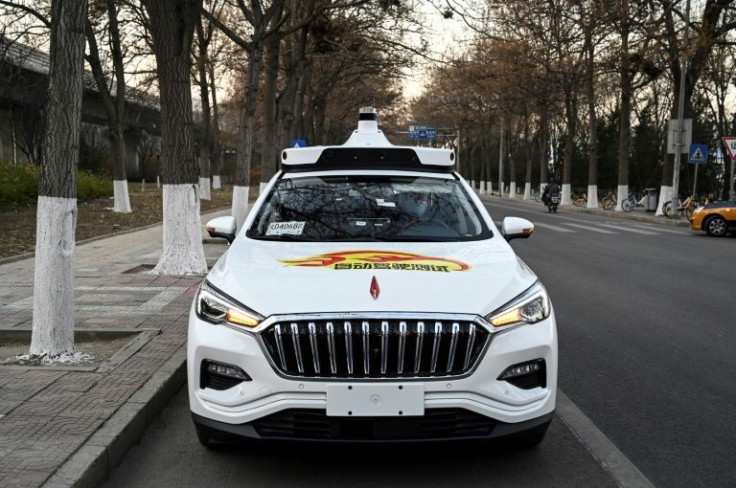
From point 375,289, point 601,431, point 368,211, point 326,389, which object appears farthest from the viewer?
point 368,211

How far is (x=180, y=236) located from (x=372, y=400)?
7.70 metres

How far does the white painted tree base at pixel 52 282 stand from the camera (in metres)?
5.77

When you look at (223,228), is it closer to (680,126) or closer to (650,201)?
(680,126)

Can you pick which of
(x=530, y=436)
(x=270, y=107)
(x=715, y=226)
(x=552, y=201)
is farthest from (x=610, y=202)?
(x=530, y=436)

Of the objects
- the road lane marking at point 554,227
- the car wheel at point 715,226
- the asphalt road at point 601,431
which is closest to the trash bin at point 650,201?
the road lane marking at point 554,227

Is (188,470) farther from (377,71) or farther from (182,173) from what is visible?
(377,71)

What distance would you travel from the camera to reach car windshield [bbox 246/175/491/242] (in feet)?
16.2

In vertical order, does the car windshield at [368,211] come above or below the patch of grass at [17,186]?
above

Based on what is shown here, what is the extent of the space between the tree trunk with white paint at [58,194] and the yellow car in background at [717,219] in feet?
58.7

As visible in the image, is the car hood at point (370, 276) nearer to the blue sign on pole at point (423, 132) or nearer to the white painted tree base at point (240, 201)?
the white painted tree base at point (240, 201)

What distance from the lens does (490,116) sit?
177 ft

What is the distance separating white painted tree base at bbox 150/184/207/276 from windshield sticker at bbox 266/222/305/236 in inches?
230

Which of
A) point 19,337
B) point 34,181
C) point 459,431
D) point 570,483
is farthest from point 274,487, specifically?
point 34,181

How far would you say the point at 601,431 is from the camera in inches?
181
